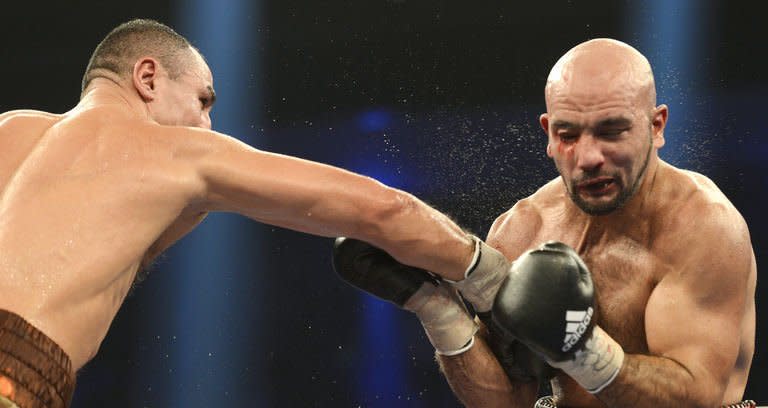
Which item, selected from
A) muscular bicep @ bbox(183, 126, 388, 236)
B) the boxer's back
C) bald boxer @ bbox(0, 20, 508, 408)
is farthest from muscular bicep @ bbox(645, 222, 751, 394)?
the boxer's back

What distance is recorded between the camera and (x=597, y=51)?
228 centimetres

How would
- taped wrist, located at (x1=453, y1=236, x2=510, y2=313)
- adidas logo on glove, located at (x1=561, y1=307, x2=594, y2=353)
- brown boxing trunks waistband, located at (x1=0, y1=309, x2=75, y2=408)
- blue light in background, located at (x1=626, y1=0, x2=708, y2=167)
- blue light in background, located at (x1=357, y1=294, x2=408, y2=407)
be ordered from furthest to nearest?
blue light in background, located at (x1=357, y1=294, x2=408, y2=407)
blue light in background, located at (x1=626, y1=0, x2=708, y2=167)
taped wrist, located at (x1=453, y1=236, x2=510, y2=313)
adidas logo on glove, located at (x1=561, y1=307, x2=594, y2=353)
brown boxing trunks waistband, located at (x1=0, y1=309, x2=75, y2=408)

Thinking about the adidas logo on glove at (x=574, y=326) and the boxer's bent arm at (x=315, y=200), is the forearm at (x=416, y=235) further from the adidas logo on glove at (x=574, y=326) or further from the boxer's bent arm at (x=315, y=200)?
the adidas logo on glove at (x=574, y=326)

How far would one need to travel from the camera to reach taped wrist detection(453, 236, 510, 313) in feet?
7.06

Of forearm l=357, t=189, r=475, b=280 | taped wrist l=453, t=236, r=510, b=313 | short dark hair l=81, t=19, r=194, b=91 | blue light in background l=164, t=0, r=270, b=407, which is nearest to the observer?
forearm l=357, t=189, r=475, b=280

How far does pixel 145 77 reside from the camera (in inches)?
93.0

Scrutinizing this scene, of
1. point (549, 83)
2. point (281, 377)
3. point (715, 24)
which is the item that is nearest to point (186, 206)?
point (549, 83)

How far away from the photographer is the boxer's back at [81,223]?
1.82m

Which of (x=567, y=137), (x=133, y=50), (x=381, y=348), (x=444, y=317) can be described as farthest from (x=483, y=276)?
(x=381, y=348)

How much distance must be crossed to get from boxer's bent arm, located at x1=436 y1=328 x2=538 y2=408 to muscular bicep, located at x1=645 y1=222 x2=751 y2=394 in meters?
0.40

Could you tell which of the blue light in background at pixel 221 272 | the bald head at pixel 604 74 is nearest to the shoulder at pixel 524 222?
the bald head at pixel 604 74

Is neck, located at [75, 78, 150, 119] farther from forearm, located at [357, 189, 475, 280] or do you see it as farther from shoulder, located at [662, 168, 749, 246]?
shoulder, located at [662, 168, 749, 246]

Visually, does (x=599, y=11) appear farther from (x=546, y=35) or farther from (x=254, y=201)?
(x=254, y=201)

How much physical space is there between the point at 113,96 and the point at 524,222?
3.49ft
